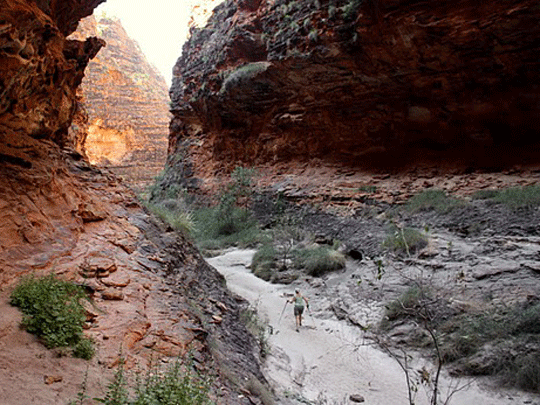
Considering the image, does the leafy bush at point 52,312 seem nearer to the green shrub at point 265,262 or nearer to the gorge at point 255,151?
the gorge at point 255,151

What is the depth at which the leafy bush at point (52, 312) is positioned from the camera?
8.67 ft

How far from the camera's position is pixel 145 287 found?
13.7 feet

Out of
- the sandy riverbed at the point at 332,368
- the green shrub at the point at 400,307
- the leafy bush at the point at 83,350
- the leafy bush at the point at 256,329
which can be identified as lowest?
the sandy riverbed at the point at 332,368

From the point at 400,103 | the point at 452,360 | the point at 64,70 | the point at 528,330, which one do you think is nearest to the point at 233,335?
the point at 452,360

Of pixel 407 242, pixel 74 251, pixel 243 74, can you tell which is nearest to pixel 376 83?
pixel 243 74

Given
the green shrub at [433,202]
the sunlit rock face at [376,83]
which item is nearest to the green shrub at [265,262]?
the green shrub at [433,202]

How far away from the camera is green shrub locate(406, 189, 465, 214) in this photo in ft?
31.6

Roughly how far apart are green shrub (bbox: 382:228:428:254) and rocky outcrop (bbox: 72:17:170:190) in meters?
25.4

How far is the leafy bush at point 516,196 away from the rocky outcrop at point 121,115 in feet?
86.7

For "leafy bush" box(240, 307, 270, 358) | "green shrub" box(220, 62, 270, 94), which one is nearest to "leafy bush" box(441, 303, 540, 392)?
"leafy bush" box(240, 307, 270, 358)

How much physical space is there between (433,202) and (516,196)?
6.47 feet

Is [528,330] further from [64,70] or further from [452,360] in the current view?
[64,70]

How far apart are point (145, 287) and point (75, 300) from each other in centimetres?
109

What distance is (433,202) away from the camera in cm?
1017
